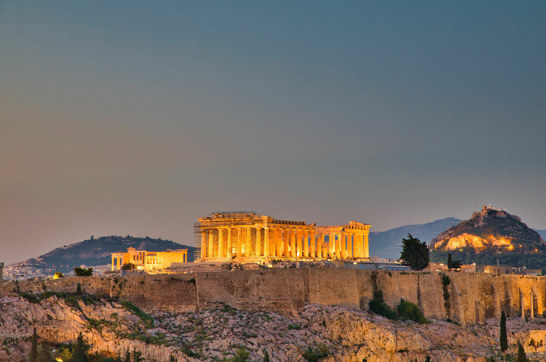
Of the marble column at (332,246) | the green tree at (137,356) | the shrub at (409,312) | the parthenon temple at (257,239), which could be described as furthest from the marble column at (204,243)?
the green tree at (137,356)

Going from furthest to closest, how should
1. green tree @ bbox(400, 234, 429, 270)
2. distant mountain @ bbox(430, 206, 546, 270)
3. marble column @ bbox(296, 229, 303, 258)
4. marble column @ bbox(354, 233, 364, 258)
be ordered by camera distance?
distant mountain @ bbox(430, 206, 546, 270)
marble column @ bbox(354, 233, 364, 258)
marble column @ bbox(296, 229, 303, 258)
green tree @ bbox(400, 234, 429, 270)

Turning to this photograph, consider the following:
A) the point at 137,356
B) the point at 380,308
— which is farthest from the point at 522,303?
the point at 137,356

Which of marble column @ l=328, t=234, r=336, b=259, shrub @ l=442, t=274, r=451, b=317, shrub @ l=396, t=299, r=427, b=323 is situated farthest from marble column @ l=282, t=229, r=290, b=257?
shrub @ l=396, t=299, r=427, b=323

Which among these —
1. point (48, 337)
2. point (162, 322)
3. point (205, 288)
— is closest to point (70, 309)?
point (48, 337)

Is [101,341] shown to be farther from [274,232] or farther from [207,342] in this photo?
[274,232]

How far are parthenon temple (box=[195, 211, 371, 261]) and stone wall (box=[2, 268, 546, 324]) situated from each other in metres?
18.2

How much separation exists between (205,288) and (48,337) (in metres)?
15.0

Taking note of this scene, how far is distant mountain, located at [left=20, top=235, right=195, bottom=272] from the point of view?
177625 mm

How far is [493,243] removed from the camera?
573ft

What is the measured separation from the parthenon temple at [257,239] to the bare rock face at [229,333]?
76.8 ft

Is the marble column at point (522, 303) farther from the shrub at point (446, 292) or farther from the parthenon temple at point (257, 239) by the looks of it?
the parthenon temple at point (257, 239)

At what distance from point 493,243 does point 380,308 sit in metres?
119

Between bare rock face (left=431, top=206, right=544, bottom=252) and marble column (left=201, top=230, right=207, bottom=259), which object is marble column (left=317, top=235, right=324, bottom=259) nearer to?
marble column (left=201, top=230, right=207, bottom=259)

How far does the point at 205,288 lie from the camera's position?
2203 inches
